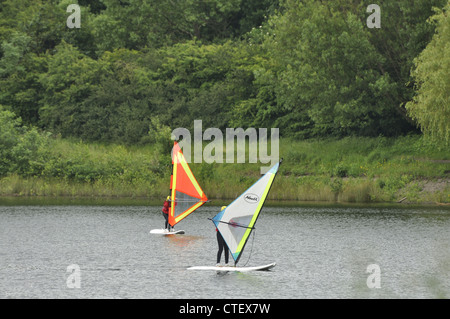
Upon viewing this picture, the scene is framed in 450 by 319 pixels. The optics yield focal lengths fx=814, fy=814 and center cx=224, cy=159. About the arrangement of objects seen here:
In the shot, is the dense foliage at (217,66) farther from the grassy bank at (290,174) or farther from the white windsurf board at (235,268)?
the white windsurf board at (235,268)

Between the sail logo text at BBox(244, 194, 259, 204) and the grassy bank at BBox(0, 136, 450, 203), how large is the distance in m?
27.2

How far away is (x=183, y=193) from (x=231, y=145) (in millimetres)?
25960

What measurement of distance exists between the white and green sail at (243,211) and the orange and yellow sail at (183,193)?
36.1 feet

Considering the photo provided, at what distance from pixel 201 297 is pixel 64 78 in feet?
169

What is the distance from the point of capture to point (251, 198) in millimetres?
25266

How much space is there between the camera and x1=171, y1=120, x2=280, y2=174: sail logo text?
5966 cm

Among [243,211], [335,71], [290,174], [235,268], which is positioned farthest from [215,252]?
[335,71]

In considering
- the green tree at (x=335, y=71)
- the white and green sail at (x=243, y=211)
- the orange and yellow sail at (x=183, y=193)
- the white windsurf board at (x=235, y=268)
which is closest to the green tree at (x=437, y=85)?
the green tree at (x=335, y=71)

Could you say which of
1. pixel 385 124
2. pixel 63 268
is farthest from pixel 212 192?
pixel 63 268

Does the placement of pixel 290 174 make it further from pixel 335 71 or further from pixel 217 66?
pixel 217 66

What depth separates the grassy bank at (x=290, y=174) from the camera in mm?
52188

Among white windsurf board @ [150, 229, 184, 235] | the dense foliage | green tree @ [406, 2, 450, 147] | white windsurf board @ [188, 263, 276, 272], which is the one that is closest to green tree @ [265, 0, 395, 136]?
the dense foliage

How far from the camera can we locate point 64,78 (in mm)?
71000
